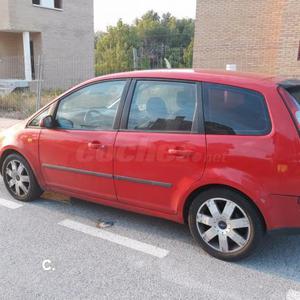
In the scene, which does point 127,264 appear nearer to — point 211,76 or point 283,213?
point 283,213

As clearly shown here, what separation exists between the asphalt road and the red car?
0.87 ft

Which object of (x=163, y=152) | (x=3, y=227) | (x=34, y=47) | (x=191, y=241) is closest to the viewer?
(x=163, y=152)

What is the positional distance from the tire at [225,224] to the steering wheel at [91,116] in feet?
4.51

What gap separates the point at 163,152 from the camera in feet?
11.1

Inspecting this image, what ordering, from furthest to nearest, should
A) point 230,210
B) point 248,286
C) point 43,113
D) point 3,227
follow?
point 43,113 → point 3,227 → point 230,210 → point 248,286

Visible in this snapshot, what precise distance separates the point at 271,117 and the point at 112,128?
5.05ft

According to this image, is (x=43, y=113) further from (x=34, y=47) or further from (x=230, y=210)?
(x=34, y=47)

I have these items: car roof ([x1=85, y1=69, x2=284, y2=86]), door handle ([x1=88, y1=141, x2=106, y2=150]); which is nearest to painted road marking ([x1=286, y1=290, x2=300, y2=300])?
car roof ([x1=85, y1=69, x2=284, y2=86])

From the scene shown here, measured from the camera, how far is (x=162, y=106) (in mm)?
3518

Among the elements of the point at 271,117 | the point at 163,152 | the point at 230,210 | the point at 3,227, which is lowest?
the point at 3,227

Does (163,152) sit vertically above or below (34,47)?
below

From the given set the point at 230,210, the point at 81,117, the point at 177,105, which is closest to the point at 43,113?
the point at 81,117

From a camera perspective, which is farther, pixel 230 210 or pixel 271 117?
pixel 230 210

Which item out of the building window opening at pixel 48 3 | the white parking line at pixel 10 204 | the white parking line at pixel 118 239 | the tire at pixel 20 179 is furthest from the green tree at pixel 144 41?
the white parking line at pixel 118 239
